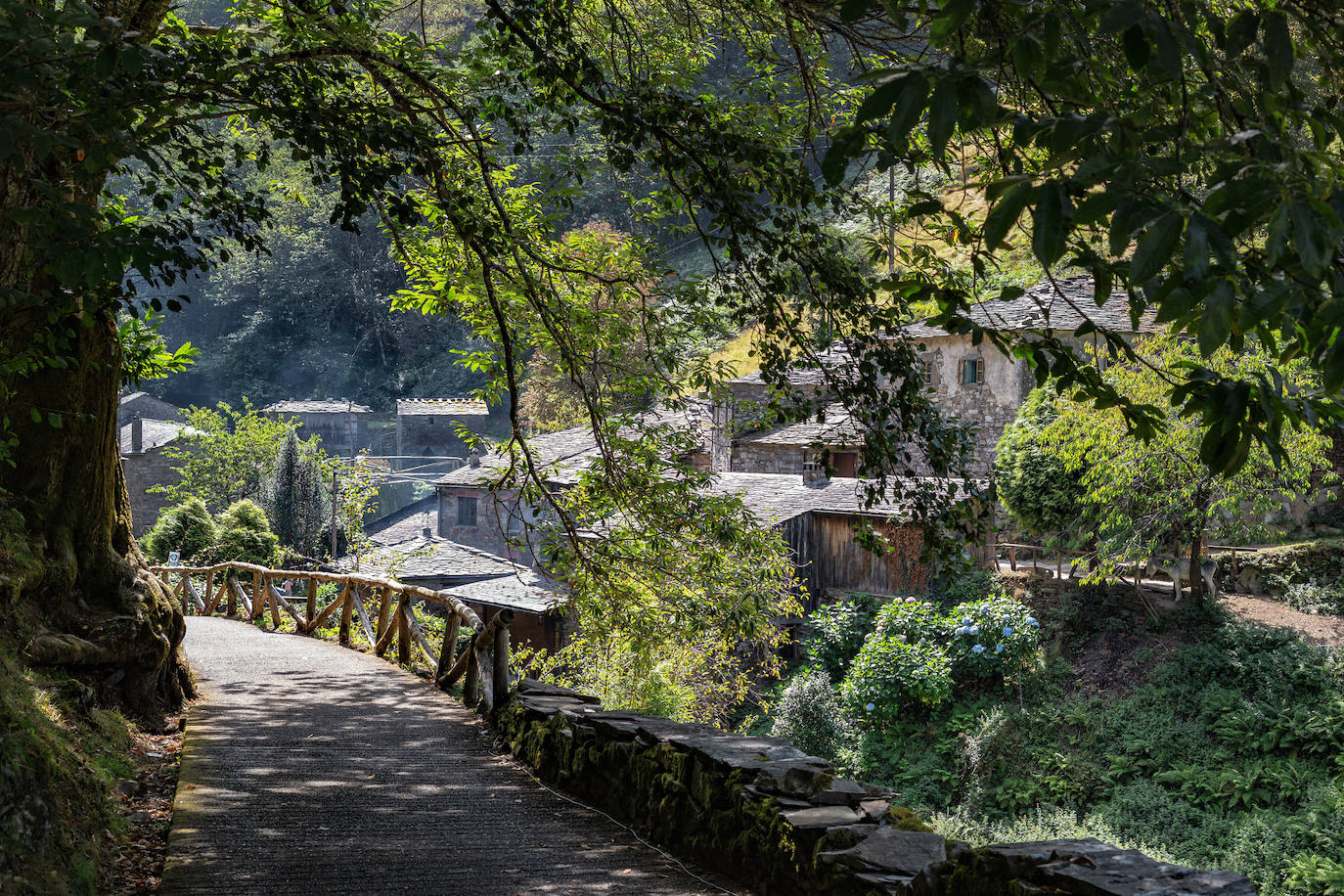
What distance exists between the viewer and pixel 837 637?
19.3 metres

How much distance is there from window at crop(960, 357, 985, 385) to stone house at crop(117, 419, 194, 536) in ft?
85.3

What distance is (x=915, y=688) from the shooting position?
1673 cm

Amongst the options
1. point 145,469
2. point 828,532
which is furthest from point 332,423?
point 828,532

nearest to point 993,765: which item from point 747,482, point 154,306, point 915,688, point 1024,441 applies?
point 915,688

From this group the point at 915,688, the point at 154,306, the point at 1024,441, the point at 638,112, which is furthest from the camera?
the point at 1024,441

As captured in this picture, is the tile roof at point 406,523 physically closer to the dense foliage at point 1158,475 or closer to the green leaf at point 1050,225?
the dense foliage at point 1158,475

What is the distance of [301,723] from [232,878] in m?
3.34

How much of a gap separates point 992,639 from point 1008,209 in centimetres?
1621

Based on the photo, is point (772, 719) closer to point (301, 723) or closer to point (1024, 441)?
point (1024, 441)

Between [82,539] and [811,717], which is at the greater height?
[82,539]

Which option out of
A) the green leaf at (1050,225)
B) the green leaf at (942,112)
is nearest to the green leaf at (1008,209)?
the green leaf at (1050,225)

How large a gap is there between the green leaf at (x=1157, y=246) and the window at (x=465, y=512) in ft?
106

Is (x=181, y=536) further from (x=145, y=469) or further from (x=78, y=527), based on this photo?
(x=78, y=527)

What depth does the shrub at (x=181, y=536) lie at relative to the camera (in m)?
21.8
